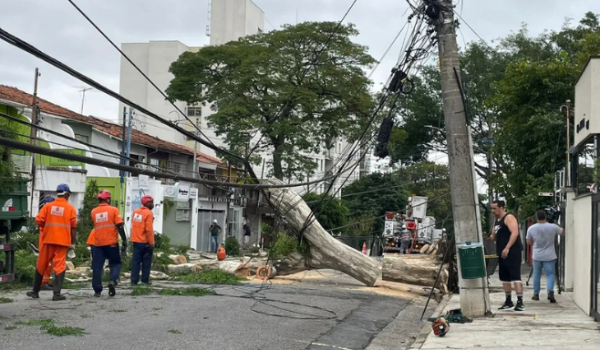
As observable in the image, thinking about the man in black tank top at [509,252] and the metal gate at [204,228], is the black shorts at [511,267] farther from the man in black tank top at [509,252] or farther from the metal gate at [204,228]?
the metal gate at [204,228]

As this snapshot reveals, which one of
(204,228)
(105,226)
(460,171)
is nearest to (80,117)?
(204,228)

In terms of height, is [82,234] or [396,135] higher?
[396,135]

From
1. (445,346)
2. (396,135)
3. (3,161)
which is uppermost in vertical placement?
(396,135)

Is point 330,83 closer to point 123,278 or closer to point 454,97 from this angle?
point 123,278

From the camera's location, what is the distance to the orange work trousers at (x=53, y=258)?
427 inches

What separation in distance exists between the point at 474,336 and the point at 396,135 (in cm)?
3141

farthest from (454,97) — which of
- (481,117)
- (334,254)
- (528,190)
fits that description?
(481,117)

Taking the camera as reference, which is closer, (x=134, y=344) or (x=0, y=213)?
(x=134, y=344)

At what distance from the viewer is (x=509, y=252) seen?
11992mm

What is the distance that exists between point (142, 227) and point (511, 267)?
6.37m

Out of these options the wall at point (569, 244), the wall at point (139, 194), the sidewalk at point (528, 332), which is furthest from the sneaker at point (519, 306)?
the wall at point (139, 194)

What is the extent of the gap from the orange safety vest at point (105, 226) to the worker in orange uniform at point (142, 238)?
1230mm

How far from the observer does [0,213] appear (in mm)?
11234

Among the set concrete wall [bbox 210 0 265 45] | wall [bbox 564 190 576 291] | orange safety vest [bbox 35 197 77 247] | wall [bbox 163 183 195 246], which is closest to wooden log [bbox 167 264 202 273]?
orange safety vest [bbox 35 197 77 247]
